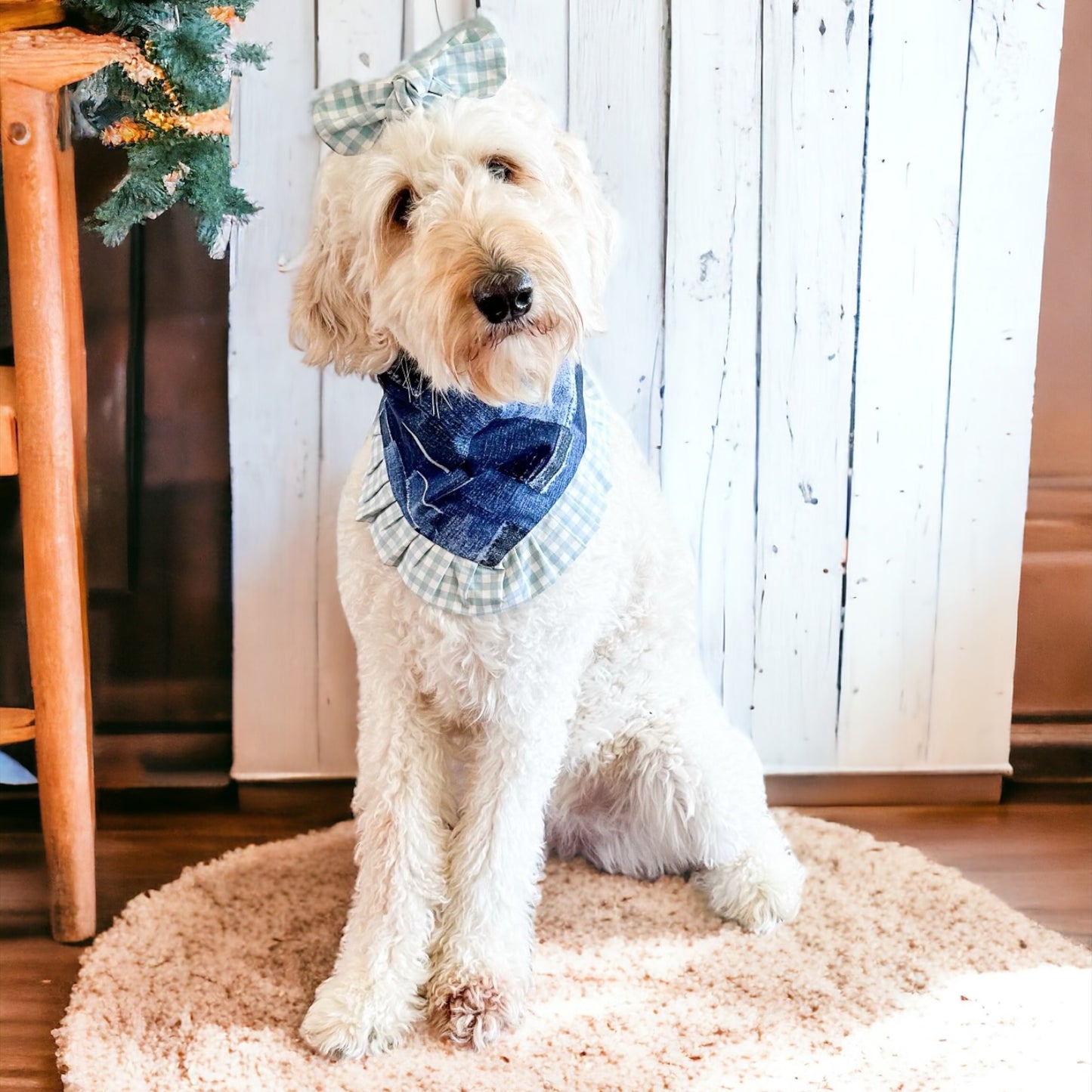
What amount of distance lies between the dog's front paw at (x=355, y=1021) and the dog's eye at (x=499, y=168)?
1.19 m

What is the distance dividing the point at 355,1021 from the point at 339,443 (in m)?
1.07

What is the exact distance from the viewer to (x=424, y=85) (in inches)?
55.1

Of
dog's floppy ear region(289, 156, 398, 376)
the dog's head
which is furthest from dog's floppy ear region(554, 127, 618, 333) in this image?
dog's floppy ear region(289, 156, 398, 376)

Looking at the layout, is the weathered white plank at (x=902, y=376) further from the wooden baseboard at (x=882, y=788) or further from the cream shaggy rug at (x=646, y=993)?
the cream shaggy rug at (x=646, y=993)

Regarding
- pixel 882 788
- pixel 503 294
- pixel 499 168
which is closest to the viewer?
pixel 503 294

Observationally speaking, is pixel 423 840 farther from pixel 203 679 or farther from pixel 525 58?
pixel 525 58

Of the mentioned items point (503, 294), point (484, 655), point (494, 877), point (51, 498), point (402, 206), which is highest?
point (402, 206)

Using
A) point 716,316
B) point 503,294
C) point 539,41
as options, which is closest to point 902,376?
point 716,316

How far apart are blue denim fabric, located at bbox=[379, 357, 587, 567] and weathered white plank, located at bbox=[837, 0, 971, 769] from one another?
0.86 m

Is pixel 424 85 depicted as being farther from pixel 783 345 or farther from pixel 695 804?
pixel 695 804

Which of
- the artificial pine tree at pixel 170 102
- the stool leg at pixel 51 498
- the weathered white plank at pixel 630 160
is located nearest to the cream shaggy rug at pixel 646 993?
the stool leg at pixel 51 498

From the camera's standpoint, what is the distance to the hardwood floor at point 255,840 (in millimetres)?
1732

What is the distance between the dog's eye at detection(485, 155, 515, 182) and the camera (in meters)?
1.44

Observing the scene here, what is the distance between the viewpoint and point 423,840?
1.58 m
